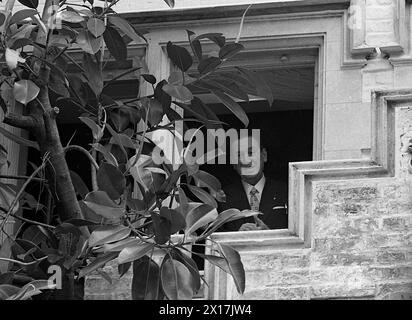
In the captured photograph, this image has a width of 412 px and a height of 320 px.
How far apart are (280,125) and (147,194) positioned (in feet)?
10.6

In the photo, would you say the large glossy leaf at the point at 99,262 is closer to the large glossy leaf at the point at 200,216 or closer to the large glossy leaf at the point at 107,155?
the large glossy leaf at the point at 200,216

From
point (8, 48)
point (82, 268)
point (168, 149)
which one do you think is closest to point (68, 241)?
point (82, 268)

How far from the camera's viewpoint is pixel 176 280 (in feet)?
46.9

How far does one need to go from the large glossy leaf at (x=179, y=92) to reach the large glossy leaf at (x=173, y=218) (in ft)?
3.41

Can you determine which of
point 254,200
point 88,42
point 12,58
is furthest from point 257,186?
point 12,58

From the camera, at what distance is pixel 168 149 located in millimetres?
17594

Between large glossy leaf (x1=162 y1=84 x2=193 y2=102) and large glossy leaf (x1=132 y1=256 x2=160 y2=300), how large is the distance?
1137 millimetres

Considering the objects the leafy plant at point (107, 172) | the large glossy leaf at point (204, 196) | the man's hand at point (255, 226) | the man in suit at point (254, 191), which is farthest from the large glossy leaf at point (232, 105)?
the man in suit at point (254, 191)

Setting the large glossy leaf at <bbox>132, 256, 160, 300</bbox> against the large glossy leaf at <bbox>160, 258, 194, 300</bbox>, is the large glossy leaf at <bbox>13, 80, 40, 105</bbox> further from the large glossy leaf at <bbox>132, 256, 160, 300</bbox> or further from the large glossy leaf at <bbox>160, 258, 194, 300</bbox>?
the large glossy leaf at <bbox>160, 258, 194, 300</bbox>

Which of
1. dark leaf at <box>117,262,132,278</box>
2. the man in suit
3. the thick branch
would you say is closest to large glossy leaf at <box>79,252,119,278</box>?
dark leaf at <box>117,262,132,278</box>

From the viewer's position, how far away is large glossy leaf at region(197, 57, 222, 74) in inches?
599

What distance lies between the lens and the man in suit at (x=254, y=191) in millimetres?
17203

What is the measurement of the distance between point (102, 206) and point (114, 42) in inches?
64.7

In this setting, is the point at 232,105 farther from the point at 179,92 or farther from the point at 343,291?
the point at 343,291
